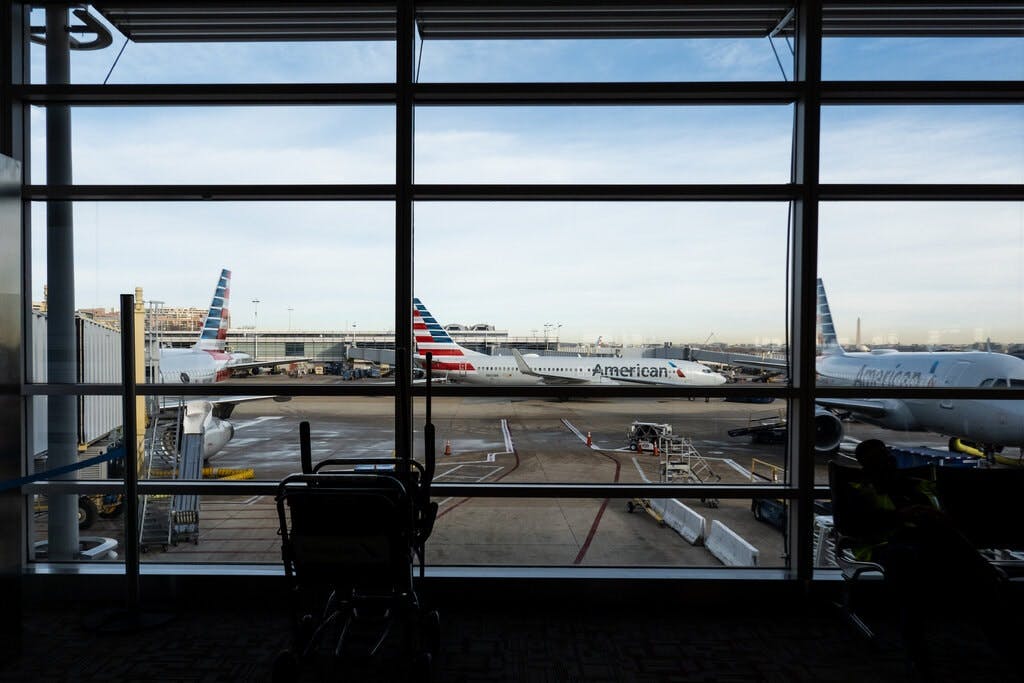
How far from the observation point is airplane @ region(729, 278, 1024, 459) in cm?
310

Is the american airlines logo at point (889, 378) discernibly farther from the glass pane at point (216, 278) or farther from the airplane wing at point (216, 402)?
the airplane wing at point (216, 402)

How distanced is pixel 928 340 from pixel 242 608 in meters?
4.27

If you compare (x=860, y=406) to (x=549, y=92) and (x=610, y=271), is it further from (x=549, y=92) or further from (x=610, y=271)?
(x=549, y=92)

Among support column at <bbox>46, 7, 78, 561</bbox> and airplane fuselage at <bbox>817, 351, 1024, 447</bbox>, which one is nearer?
airplane fuselage at <bbox>817, 351, 1024, 447</bbox>

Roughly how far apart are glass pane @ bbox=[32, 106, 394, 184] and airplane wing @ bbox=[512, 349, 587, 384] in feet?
4.69

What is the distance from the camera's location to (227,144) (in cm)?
322

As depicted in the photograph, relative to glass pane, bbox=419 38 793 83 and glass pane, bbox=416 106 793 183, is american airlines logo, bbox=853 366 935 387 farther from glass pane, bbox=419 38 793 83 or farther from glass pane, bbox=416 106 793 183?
glass pane, bbox=419 38 793 83

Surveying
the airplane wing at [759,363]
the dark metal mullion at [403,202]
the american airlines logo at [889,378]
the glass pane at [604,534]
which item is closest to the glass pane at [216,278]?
the dark metal mullion at [403,202]

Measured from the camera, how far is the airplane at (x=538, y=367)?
121 inches

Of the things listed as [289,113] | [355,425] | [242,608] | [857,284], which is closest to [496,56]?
[289,113]

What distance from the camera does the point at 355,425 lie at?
3.23 m

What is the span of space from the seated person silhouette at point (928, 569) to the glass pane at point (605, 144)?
190 centimetres

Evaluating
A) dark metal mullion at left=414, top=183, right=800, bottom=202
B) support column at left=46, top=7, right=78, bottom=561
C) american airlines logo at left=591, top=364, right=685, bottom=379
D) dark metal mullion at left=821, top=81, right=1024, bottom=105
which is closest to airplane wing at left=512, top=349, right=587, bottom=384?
american airlines logo at left=591, top=364, right=685, bottom=379

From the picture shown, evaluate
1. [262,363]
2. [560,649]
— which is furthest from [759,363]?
[262,363]
